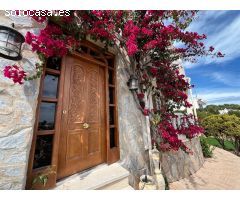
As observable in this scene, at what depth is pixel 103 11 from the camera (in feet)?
8.34

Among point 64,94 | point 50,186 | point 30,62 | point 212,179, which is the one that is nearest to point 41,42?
point 30,62

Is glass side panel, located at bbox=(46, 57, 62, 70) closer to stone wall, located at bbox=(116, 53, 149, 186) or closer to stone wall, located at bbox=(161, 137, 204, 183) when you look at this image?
stone wall, located at bbox=(116, 53, 149, 186)

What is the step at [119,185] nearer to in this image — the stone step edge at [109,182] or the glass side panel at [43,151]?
the stone step edge at [109,182]

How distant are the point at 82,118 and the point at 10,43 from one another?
59.4 inches

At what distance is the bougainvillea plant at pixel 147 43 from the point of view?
210 cm

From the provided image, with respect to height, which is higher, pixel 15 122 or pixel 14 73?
pixel 14 73

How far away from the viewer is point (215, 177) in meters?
4.41

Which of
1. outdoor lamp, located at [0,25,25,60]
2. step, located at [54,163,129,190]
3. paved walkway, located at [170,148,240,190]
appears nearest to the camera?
outdoor lamp, located at [0,25,25,60]

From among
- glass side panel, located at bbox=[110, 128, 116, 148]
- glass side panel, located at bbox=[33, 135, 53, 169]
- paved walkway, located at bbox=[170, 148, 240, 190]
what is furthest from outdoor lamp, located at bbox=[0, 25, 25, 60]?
paved walkway, located at bbox=[170, 148, 240, 190]

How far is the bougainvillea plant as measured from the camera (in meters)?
2.10

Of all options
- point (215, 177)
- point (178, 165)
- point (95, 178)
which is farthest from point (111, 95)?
point (215, 177)

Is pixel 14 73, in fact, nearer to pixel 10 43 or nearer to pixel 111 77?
pixel 10 43

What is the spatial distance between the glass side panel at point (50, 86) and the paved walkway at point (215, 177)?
368cm

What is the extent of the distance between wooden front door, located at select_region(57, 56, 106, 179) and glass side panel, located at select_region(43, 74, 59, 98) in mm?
145
